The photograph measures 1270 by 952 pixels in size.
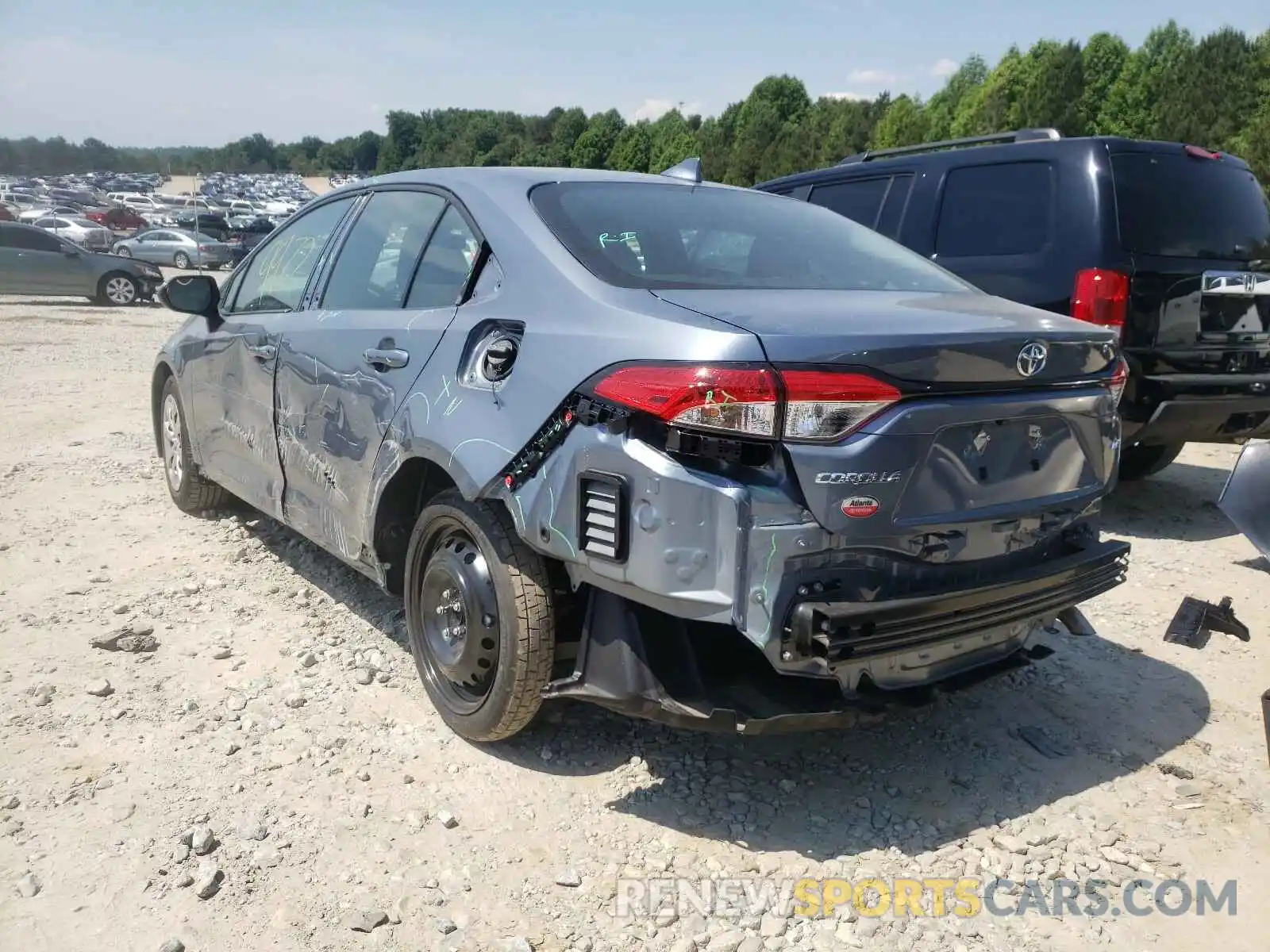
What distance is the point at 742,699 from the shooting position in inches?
98.9

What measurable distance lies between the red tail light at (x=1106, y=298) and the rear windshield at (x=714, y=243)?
1.97m

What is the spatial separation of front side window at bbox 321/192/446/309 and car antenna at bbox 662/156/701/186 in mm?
917

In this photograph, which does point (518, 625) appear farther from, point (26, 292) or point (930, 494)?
point (26, 292)

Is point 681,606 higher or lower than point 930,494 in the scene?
lower

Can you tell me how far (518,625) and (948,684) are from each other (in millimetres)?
1209

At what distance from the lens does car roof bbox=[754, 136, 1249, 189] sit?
5250mm

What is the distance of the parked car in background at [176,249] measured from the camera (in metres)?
28.0

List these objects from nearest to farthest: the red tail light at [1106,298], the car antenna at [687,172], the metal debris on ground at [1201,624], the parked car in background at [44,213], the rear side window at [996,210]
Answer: the car antenna at [687,172] < the metal debris on ground at [1201,624] < the red tail light at [1106,298] < the rear side window at [996,210] < the parked car in background at [44,213]

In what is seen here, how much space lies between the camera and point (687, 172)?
12.4 feet

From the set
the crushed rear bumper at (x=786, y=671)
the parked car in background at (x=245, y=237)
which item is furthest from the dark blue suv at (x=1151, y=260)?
the parked car in background at (x=245, y=237)

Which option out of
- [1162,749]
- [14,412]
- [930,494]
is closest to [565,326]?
[930,494]

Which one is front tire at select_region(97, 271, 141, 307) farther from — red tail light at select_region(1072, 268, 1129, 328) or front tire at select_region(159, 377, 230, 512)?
red tail light at select_region(1072, 268, 1129, 328)

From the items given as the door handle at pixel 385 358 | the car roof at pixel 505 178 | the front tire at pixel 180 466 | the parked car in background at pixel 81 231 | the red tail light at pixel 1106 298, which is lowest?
the parked car in background at pixel 81 231

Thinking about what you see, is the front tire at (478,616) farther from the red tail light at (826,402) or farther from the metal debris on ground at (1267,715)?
the metal debris on ground at (1267,715)
